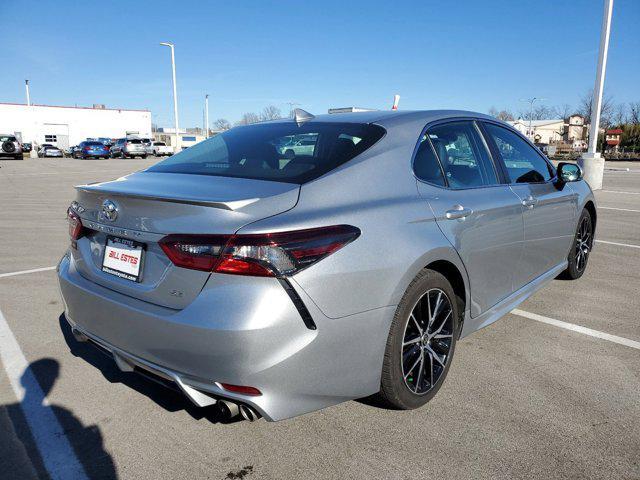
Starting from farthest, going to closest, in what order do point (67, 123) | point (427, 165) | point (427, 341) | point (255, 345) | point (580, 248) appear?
point (67, 123) → point (580, 248) → point (427, 165) → point (427, 341) → point (255, 345)

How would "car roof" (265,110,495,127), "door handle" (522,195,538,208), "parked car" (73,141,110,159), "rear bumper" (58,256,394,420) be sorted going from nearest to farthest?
"rear bumper" (58,256,394,420) → "car roof" (265,110,495,127) → "door handle" (522,195,538,208) → "parked car" (73,141,110,159)

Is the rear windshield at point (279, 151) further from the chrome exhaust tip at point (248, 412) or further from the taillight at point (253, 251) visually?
the chrome exhaust tip at point (248, 412)

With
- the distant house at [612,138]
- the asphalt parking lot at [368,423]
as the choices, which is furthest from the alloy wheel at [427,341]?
the distant house at [612,138]

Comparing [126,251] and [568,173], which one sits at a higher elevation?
[568,173]

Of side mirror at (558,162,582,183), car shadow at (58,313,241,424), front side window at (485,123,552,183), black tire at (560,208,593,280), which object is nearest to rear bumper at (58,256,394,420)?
car shadow at (58,313,241,424)

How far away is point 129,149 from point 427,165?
146 ft

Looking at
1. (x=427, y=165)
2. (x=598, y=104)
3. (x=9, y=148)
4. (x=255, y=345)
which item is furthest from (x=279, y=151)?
(x=9, y=148)

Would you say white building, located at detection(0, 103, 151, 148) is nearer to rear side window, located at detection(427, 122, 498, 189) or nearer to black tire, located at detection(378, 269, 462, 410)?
rear side window, located at detection(427, 122, 498, 189)

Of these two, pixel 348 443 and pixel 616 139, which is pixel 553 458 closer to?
pixel 348 443

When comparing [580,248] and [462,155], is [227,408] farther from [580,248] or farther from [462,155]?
[580,248]

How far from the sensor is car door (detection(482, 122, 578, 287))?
3652mm

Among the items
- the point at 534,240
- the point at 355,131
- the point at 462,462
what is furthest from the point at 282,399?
the point at 534,240

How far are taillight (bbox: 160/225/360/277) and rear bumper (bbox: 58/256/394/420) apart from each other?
48 millimetres

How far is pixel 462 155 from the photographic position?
129 inches
